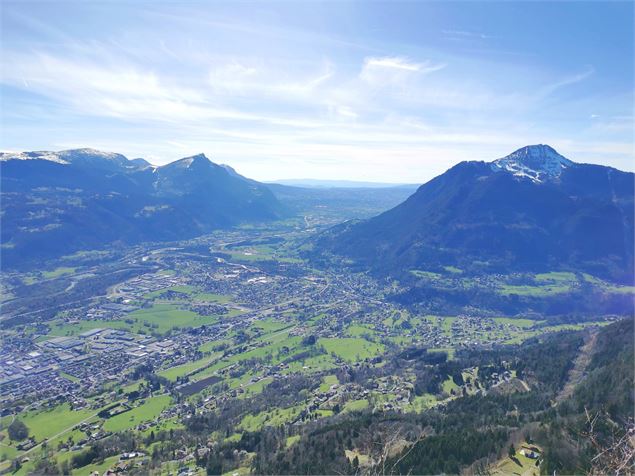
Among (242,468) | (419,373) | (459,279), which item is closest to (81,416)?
(242,468)

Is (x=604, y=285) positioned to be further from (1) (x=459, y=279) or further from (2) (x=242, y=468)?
(2) (x=242, y=468)

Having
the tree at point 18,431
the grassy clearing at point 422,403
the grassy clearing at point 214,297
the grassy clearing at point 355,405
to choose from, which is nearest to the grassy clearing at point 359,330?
the grassy clearing at point 422,403

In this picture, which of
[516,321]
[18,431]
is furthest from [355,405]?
[516,321]

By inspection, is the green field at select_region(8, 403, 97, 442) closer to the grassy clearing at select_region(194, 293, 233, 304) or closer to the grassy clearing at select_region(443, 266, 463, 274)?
the grassy clearing at select_region(194, 293, 233, 304)

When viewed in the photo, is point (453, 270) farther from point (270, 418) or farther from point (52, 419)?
point (52, 419)

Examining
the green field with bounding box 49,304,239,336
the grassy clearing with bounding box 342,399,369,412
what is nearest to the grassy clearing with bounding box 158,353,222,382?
the green field with bounding box 49,304,239,336

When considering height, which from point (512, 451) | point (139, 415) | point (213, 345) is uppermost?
point (512, 451)

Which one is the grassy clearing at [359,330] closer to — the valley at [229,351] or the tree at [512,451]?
the valley at [229,351]
